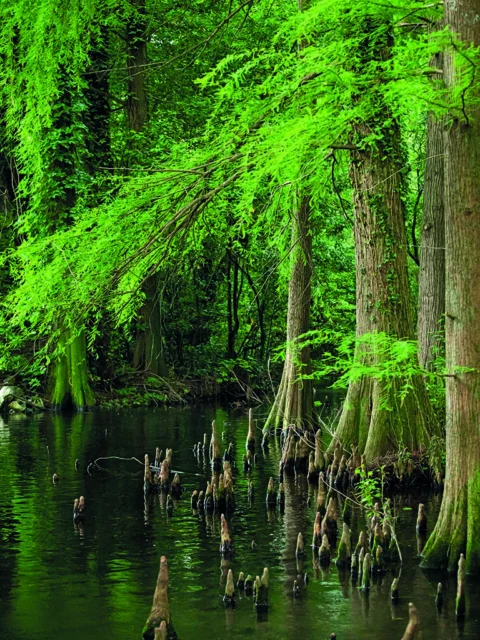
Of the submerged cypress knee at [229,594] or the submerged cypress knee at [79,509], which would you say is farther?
the submerged cypress knee at [79,509]

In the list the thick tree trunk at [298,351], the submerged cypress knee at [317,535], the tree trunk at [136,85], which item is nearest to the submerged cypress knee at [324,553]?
the submerged cypress knee at [317,535]

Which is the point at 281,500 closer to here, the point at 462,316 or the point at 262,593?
the point at 262,593

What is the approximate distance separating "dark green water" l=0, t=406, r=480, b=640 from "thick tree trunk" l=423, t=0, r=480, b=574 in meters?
0.50

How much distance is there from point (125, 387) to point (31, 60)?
13.3 metres

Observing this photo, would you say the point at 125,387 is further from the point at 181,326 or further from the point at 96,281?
the point at 96,281

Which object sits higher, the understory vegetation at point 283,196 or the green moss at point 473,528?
the understory vegetation at point 283,196

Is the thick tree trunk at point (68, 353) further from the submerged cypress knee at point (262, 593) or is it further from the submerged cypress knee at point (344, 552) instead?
the submerged cypress knee at point (262, 593)

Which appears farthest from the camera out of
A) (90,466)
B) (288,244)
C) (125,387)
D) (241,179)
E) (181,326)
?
(181,326)

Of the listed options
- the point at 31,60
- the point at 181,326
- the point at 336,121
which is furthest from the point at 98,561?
the point at 181,326

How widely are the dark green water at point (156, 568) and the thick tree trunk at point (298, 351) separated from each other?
91.4 inches

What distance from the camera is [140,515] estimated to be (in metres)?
11.5

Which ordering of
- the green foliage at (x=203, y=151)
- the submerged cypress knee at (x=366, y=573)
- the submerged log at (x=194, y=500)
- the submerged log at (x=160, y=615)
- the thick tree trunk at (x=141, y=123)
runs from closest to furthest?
the submerged log at (x=160, y=615) < the submerged cypress knee at (x=366, y=573) < the green foliage at (x=203, y=151) < the submerged log at (x=194, y=500) < the thick tree trunk at (x=141, y=123)

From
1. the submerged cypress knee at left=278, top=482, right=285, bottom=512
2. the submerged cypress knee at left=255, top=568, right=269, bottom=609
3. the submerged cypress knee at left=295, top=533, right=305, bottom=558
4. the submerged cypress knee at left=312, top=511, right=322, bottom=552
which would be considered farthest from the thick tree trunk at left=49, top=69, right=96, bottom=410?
the submerged cypress knee at left=255, top=568, right=269, bottom=609

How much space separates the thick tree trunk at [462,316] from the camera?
8.68 metres
